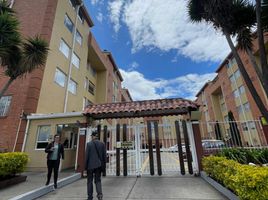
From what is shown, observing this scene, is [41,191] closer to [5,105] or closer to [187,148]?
[187,148]

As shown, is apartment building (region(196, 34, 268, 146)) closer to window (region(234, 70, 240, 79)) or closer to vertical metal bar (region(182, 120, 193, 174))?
window (region(234, 70, 240, 79))

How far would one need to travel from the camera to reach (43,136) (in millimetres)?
10906

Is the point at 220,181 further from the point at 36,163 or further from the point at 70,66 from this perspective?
the point at 70,66

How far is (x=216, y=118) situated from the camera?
121 feet

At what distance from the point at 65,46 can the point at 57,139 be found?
11805 mm

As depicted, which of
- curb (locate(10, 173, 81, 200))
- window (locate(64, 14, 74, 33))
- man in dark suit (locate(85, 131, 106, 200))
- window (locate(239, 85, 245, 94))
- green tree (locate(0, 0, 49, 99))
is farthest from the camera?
window (locate(239, 85, 245, 94))

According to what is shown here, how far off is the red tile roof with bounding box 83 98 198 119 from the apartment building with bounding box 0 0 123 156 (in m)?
1.85

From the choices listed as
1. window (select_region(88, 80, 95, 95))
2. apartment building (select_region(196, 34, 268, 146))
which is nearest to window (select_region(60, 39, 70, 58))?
window (select_region(88, 80, 95, 95))

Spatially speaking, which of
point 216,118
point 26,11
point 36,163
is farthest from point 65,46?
point 216,118

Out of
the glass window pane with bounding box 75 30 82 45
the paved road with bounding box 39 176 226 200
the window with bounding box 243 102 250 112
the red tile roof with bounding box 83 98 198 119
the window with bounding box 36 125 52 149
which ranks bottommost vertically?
the paved road with bounding box 39 176 226 200

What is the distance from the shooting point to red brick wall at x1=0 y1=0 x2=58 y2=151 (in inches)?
432

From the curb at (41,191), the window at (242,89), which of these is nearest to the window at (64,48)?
the curb at (41,191)

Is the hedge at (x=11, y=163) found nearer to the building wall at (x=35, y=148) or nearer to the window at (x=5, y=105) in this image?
the building wall at (x=35, y=148)

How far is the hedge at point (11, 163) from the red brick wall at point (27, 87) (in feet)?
13.3
